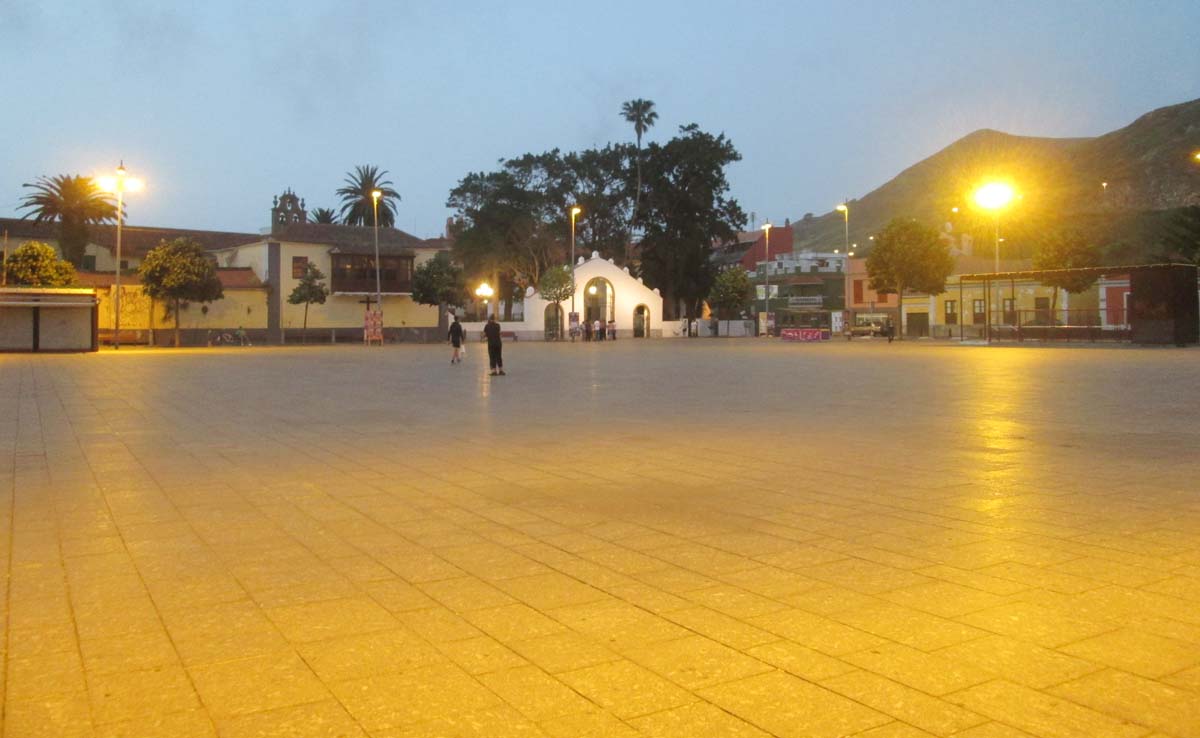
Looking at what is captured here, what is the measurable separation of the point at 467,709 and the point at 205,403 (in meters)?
14.0

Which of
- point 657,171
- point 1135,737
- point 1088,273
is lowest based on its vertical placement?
point 1135,737

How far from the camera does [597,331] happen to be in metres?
62.2

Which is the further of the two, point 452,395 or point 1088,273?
point 1088,273

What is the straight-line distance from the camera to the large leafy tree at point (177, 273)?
2096 inches

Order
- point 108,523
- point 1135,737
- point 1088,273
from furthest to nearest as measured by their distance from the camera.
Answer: point 1088,273 → point 108,523 → point 1135,737

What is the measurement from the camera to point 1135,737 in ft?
9.95

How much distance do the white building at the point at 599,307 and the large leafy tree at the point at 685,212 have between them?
2018 millimetres

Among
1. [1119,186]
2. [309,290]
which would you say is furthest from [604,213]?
[1119,186]

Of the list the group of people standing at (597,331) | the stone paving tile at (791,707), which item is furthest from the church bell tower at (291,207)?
the stone paving tile at (791,707)

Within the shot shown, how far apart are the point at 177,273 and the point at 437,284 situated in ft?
61.4

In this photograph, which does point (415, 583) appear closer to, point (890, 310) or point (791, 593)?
point (791, 593)

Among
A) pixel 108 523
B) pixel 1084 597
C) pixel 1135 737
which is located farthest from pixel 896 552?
pixel 108 523

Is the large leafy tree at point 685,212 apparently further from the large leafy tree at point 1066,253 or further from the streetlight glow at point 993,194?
the streetlight glow at point 993,194

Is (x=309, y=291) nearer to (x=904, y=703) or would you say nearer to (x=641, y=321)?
(x=641, y=321)
